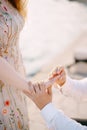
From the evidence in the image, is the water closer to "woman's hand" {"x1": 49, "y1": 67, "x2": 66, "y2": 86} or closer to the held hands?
"woman's hand" {"x1": 49, "y1": 67, "x2": 66, "y2": 86}

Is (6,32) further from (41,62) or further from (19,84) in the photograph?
(41,62)

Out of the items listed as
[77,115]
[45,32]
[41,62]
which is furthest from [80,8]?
[77,115]

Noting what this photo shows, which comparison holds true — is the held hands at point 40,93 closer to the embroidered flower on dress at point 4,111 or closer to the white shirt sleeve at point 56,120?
the white shirt sleeve at point 56,120

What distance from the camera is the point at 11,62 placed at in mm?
2426

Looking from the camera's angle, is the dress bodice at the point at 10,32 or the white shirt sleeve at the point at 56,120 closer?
the white shirt sleeve at the point at 56,120

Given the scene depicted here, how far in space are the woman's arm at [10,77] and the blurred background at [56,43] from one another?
1.32m

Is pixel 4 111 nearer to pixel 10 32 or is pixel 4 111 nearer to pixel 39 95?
pixel 39 95

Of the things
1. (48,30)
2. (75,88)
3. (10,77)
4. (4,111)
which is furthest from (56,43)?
(10,77)

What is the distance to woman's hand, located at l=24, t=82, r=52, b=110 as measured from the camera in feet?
7.10

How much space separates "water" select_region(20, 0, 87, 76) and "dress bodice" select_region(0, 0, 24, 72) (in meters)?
3.87

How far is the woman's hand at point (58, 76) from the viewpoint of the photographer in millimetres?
2427

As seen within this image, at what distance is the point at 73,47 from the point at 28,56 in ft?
3.20

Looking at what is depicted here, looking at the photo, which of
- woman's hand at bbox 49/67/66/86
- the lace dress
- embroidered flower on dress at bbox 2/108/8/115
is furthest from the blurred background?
embroidered flower on dress at bbox 2/108/8/115

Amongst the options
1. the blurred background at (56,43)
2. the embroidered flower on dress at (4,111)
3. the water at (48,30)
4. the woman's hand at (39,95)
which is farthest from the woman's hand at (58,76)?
the water at (48,30)
